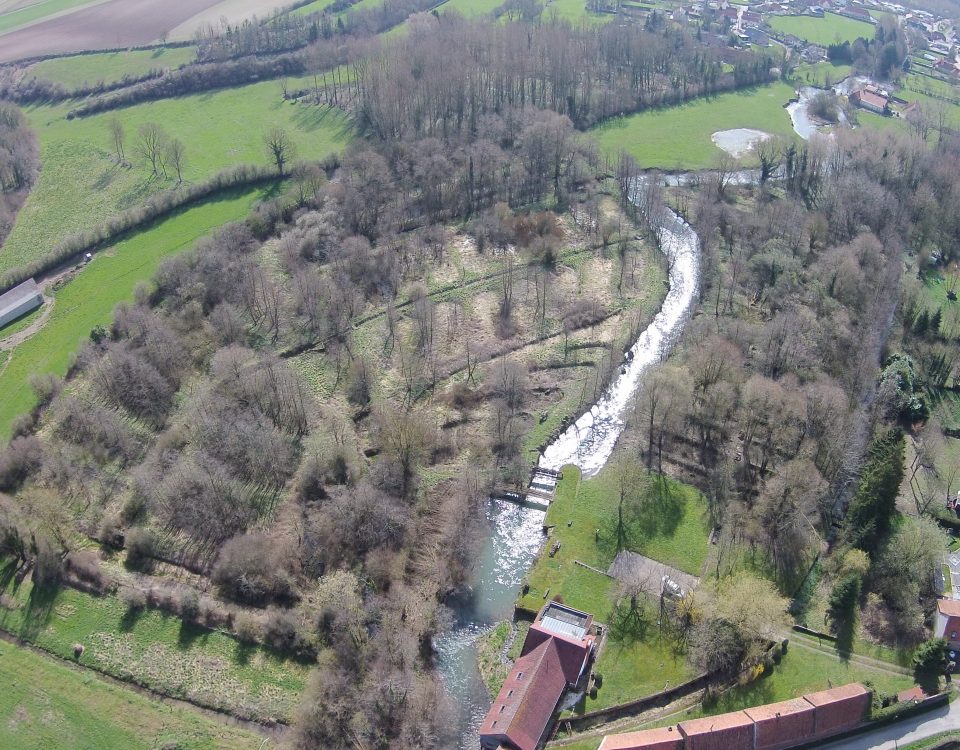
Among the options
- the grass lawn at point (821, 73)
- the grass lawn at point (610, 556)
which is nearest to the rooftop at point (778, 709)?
the grass lawn at point (610, 556)

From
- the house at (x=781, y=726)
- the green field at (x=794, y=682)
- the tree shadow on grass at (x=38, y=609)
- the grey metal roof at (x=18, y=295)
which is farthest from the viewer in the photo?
the grey metal roof at (x=18, y=295)

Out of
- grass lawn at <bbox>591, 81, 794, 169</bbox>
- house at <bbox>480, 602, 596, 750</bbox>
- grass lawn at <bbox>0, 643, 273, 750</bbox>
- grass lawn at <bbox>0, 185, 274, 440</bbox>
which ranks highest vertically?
grass lawn at <bbox>591, 81, 794, 169</bbox>

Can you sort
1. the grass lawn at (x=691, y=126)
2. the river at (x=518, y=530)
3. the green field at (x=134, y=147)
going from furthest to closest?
the grass lawn at (x=691, y=126)
the green field at (x=134, y=147)
the river at (x=518, y=530)

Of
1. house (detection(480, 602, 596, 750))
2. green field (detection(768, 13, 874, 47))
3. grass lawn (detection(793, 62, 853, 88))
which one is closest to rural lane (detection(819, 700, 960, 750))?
house (detection(480, 602, 596, 750))

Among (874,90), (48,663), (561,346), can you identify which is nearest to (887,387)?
(561,346)

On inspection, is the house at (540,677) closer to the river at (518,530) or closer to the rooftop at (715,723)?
the river at (518,530)

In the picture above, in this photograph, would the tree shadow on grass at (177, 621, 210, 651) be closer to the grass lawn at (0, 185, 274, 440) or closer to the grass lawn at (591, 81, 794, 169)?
the grass lawn at (0, 185, 274, 440)

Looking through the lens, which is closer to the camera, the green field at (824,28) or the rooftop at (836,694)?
the rooftop at (836,694)
